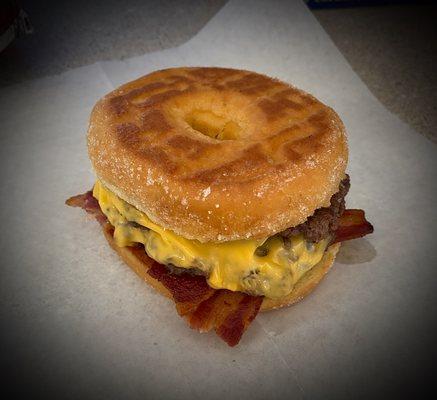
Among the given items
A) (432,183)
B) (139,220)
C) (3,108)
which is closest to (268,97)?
(139,220)

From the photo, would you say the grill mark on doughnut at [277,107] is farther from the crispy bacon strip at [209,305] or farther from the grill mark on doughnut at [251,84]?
the crispy bacon strip at [209,305]

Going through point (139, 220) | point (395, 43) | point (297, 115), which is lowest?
point (395, 43)

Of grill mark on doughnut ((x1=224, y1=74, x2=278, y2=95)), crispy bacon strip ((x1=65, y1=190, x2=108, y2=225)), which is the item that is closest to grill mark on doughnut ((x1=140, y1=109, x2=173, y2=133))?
grill mark on doughnut ((x1=224, y1=74, x2=278, y2=95))

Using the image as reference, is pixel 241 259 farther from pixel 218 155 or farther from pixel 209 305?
pixel 218 155

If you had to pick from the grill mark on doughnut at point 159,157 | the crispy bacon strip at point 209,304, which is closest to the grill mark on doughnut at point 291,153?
the grill mark on doughnut at point 159,157

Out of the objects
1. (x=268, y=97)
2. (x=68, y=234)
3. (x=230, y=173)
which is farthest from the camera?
(x=68, y=234)

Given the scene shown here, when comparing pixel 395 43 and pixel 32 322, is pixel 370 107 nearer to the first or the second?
pixel 395 43

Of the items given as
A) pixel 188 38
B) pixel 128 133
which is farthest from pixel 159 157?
pixel 188 38

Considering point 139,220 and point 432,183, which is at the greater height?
point 139,220
